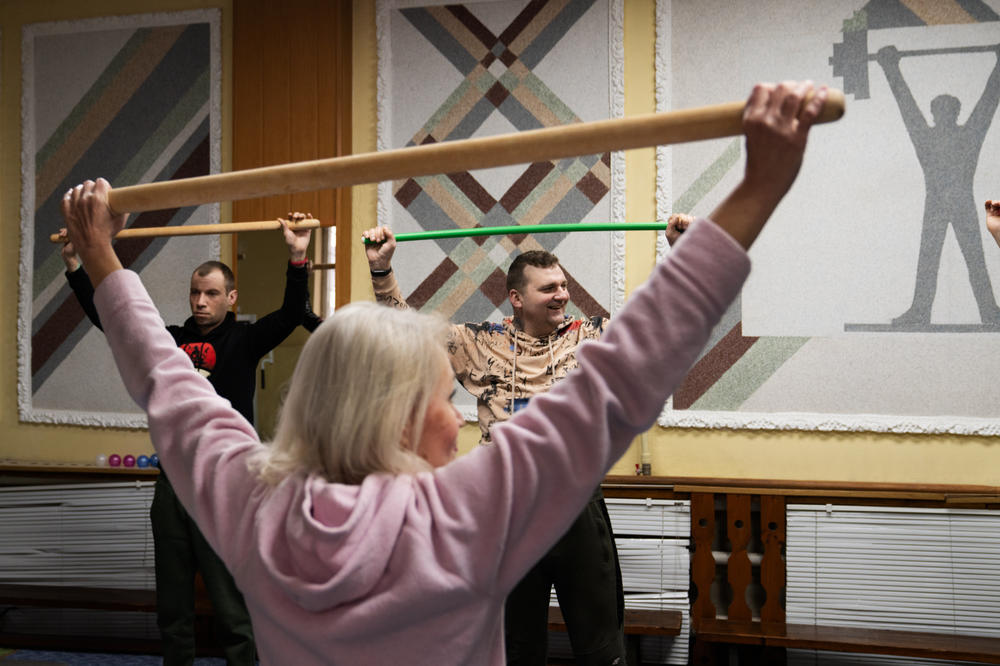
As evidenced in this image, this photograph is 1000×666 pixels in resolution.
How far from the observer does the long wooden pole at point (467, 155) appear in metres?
0.88

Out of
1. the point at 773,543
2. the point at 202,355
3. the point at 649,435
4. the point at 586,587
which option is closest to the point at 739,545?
the point at 773,543

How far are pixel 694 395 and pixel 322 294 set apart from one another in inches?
65.7

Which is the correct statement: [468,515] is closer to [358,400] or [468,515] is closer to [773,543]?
[358,400]

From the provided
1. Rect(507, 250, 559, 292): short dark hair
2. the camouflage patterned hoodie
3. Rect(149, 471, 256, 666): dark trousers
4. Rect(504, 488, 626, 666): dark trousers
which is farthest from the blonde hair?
Rect(149, 471, 256, 666): dark trousers

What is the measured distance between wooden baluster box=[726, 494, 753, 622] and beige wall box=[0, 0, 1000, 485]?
0.25 meters

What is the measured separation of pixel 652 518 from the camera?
10.9 feet

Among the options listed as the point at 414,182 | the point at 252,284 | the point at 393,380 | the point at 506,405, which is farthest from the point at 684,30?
the point at 393,380

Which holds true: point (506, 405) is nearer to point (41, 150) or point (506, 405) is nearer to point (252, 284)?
point (252, 284)

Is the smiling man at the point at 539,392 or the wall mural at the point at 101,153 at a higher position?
the wall mural at the point at 101,153

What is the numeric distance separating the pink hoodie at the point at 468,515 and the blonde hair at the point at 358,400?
0.09 ft

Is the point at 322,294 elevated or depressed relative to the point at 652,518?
elevated

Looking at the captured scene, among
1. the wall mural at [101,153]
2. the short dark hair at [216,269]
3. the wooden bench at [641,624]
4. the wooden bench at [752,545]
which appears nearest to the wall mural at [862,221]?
the wooden bench at [752,545]

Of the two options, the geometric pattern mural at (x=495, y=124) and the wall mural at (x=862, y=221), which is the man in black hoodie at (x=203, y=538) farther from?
the wall mural at (x=862, y=221)

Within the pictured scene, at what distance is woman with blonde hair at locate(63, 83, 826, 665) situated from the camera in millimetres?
779
